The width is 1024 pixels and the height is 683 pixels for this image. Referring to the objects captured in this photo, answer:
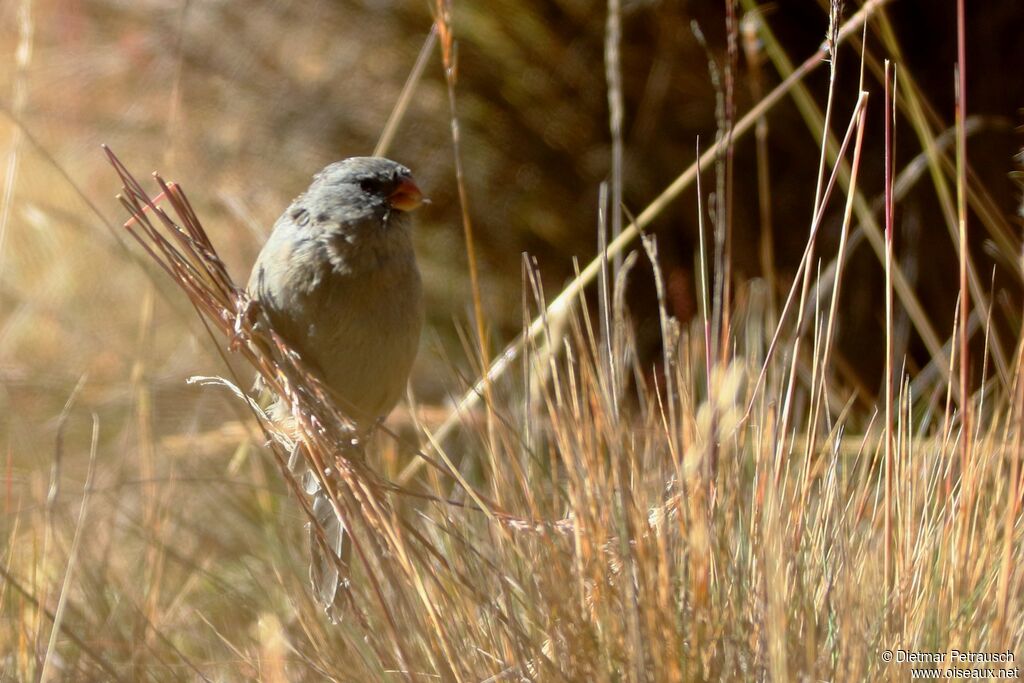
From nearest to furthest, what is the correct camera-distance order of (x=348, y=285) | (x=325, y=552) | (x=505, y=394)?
(x=325, y=552) → (x=348, y=285) → (x=505, y=394)

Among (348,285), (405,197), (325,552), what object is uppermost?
(405,197)

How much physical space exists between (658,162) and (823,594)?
5.94 feet

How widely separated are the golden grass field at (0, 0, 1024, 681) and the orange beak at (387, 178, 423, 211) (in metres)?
0.16

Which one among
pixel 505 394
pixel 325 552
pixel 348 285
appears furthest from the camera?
pixel 505 394

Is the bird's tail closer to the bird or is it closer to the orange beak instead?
the bird

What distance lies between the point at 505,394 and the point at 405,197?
0.35 metres

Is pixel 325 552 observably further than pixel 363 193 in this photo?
No

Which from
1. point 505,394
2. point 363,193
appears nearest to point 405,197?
point 363,193

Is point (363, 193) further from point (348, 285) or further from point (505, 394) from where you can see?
point (505, 394)

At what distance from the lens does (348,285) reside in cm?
163

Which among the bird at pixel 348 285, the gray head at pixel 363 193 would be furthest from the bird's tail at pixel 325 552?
the gray head at pixel 363 193

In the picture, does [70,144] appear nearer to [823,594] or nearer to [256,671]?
[256,671]

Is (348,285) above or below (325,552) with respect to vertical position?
above

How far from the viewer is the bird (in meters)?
1.62
